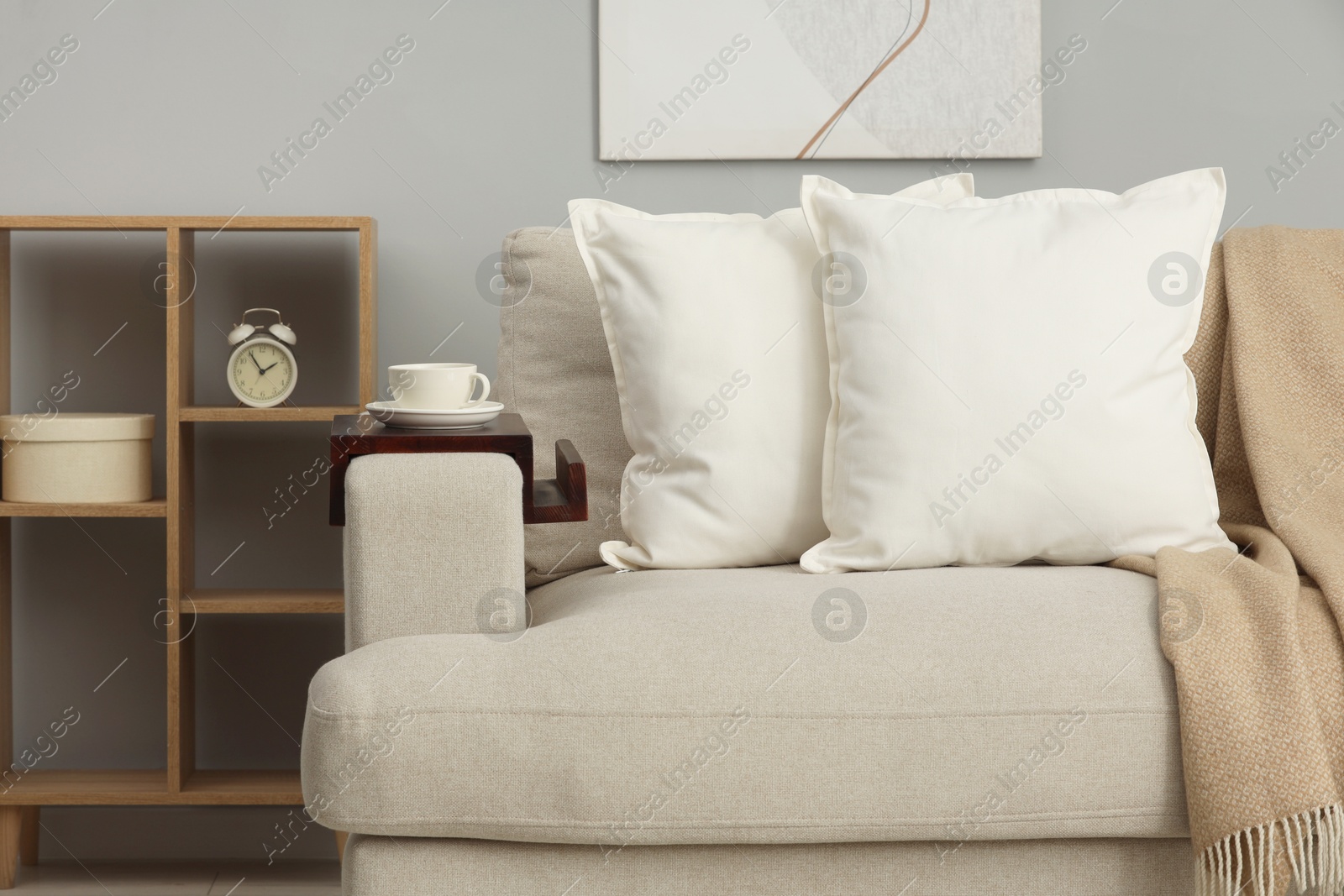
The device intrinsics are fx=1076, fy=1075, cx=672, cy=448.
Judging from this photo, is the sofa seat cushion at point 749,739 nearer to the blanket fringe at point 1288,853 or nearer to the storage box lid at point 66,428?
the blanket fringe at point 1288,853

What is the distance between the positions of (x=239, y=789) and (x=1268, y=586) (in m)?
1.56

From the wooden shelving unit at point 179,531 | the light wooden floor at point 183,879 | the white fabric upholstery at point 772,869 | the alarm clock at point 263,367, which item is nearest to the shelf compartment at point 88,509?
the wooden shelving unit at point 179,531

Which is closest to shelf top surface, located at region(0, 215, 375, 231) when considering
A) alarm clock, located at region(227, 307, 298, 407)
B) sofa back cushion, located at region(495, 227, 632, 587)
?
alarm clock, located at region(227, 307, 298, 407)

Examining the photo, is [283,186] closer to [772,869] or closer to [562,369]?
[562,369]

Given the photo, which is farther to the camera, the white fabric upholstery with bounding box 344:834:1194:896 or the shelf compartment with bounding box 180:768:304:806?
the shelf compartment with bounding box 180:768:304:806

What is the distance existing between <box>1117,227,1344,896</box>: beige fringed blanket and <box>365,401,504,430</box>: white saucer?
0.78 metres

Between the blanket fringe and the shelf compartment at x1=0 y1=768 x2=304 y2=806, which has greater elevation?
the blanket fringe

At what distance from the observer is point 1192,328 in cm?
133

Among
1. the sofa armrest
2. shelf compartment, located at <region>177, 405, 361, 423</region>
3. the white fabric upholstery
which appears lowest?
the white fabric upholstery

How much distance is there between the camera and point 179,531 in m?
1.79

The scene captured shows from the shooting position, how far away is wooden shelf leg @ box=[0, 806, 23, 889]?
5.84ft

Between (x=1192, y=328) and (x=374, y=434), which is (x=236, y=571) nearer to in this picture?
(x=374, y=434)

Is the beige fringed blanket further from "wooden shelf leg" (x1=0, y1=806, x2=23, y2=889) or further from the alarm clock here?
"wooden shelf leg" (x1=0, y1=806, x2=23, y2=889)

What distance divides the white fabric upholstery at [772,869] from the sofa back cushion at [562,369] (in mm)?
588
